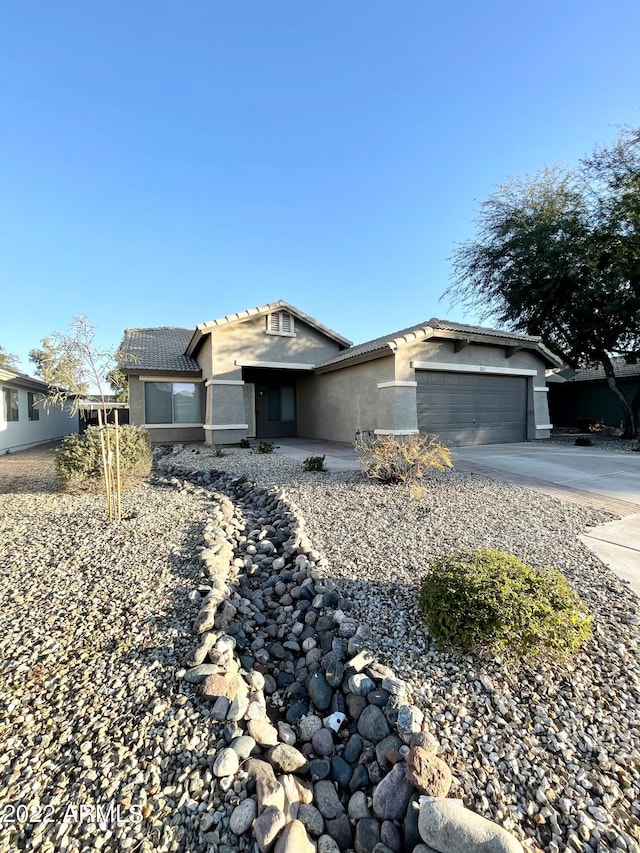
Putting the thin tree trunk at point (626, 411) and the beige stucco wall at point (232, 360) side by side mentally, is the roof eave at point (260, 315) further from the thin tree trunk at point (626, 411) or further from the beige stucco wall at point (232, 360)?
the thin tree trunk at point (626, 411)

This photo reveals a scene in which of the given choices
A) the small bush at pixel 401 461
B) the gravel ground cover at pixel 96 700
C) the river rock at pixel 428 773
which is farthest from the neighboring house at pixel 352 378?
the river rock at pixel 428 773

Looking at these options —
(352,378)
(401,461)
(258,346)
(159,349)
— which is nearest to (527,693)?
(401,461)

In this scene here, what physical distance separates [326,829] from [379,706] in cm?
62

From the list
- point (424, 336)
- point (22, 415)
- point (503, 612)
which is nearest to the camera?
point (503, 612)

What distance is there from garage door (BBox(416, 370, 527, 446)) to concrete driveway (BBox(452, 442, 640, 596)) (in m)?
0.71

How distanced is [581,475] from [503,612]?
7.13 meters

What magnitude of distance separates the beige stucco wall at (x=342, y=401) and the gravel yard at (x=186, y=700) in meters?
8.19

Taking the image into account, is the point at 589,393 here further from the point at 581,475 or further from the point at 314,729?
the point at 314,729

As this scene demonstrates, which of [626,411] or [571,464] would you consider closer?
[571,464]

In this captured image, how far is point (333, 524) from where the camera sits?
512cm

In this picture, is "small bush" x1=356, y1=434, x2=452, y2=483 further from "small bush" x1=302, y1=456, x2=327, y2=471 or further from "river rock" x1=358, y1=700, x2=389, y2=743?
"river rock" x1=358, y1=700, x2=389, y2=743

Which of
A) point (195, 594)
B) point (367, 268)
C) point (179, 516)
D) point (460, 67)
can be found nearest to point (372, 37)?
point (460, 67)

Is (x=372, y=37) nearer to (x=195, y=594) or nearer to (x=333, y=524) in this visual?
(x=333, y=524)

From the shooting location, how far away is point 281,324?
14461 mm
